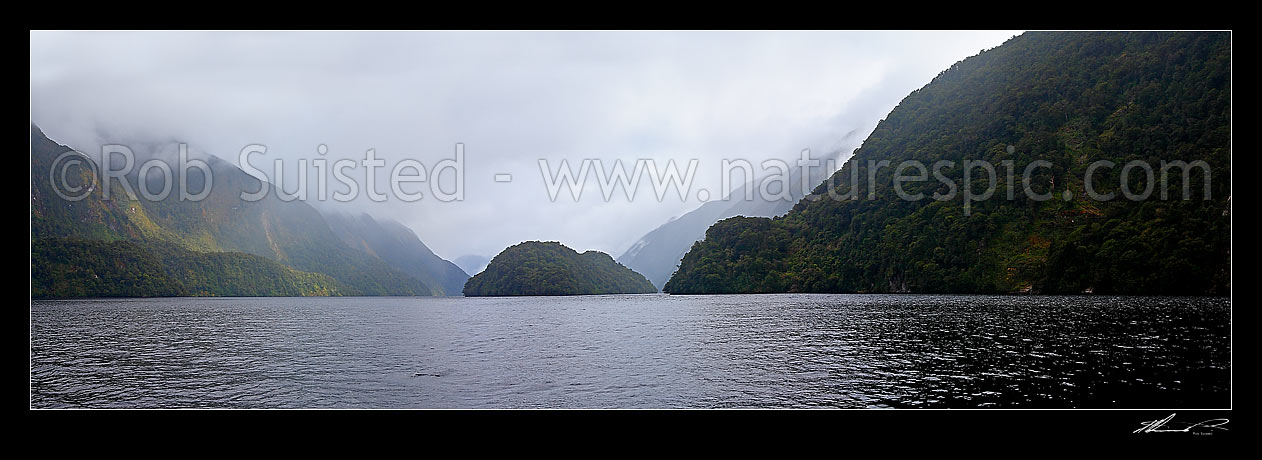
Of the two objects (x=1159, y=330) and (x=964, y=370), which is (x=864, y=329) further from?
(x=964, y=370)

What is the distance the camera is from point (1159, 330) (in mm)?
51719

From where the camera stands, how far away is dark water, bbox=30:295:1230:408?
94.1 feet

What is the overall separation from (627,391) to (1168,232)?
5552 inches

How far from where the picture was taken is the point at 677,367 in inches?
1539
